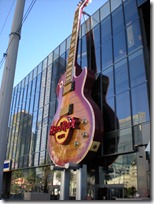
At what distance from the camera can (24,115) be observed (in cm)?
3117

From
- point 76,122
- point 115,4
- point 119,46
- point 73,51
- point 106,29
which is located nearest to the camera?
point 76,122

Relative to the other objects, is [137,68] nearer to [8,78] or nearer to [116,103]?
[116,103]

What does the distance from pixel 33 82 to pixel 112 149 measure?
60.7 ft

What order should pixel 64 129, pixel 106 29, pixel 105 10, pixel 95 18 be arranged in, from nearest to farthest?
1. pixel 64 129
2. pixel 106 29
3. pixel 105 10
4. pixel 95 18

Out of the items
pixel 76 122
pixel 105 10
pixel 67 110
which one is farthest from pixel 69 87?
pixel 105 10

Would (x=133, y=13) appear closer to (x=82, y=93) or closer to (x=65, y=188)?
(x=82, y=93)

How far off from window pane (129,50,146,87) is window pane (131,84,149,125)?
0.49 meters

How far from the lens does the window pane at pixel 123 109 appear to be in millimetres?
15081

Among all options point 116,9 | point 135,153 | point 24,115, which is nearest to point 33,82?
point 24,115

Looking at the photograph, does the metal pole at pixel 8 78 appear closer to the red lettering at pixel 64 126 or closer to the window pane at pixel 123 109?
the window pane at pixel 123 109

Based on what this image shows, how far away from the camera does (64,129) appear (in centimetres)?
1719

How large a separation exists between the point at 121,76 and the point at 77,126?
14.4ft

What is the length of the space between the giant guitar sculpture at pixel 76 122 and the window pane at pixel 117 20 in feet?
10.7

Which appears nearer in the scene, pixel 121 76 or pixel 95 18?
pixel 121 76
